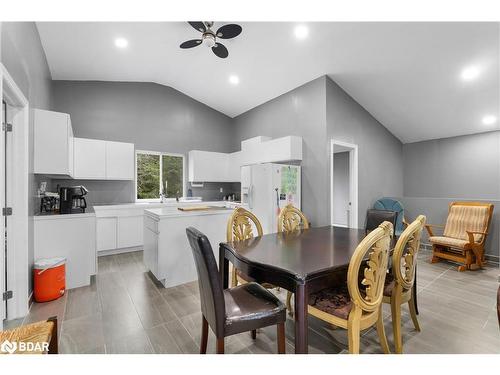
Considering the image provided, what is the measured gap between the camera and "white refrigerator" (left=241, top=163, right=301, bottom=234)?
4.05 m

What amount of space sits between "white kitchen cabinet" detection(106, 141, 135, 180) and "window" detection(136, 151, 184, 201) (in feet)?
1.66

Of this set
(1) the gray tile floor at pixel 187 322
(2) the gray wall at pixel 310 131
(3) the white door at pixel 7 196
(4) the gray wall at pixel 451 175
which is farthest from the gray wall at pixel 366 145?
(3) the white door at pixel 7 196

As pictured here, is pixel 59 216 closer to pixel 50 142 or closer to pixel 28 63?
pixel 50 142

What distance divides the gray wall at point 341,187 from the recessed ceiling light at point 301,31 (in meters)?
3.39

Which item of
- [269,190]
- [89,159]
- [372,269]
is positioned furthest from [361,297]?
[89,159]

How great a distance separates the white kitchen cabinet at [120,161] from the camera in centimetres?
449

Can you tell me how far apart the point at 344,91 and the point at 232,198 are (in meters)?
3.37

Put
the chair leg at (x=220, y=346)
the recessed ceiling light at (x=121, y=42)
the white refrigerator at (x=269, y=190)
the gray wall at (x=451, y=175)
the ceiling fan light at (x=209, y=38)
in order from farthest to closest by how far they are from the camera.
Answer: the gray wall at (x=451, y=175), the white refrigerator at (x=269, y=190), the recessed ceiling light at (x=121, y=42), the ceiling fan light at (x=209, y=38), the chair leg at (x=220, y=346)

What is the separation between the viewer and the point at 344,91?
171 inches

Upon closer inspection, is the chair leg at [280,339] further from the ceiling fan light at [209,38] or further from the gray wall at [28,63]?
the ceiling fan light at [209,38]

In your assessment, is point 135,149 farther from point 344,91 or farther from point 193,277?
point 344,91

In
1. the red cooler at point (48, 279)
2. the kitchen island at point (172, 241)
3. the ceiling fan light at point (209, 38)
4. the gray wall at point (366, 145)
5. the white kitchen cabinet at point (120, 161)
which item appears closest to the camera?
the red cooler at point (48, 279)

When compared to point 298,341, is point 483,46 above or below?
above
